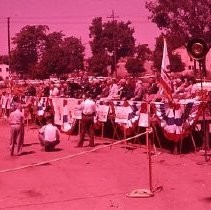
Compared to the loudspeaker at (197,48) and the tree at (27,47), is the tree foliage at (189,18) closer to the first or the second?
the loudspeaker at (197,48)

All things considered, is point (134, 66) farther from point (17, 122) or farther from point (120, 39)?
point (17, 122)

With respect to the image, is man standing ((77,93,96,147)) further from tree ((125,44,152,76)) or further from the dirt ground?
tree ((125,44,152,76))

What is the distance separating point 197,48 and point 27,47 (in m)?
95.2

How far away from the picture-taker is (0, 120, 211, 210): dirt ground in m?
10.7

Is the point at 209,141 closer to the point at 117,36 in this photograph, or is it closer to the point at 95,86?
the point at 95,86

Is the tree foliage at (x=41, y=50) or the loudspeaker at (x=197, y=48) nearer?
the loudspeaker at (x=197, y=48)

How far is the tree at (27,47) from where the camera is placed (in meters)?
105

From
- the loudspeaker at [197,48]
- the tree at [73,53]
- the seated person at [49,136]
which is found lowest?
the seated person at [49,136]

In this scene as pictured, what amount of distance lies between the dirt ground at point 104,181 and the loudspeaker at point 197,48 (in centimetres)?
275

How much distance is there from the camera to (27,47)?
107875 millimetres

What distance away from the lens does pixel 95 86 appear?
24578 millimetres

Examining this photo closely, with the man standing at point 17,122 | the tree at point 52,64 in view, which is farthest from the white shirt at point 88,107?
the tree at point 52,64

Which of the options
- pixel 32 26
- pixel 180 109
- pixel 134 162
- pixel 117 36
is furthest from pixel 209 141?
pixel 32 26

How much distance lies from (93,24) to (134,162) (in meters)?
89.8
